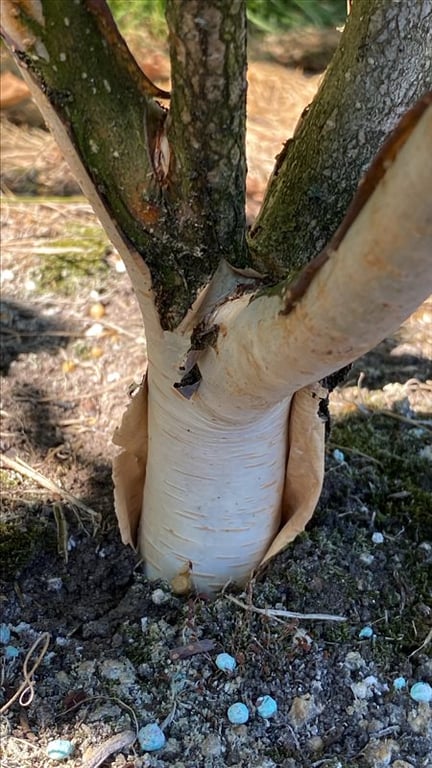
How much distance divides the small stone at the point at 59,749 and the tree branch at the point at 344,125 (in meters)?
0.67

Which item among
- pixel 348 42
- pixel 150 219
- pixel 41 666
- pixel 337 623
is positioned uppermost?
pixel 348 42

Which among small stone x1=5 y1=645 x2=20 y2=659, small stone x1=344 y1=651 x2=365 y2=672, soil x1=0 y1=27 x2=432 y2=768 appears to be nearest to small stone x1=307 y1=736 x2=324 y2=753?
soil x1=0 y1=27 x2=432 y2=768

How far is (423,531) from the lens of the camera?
1.44 metres

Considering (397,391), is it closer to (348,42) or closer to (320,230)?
(320,230)

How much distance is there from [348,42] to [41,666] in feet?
3.09

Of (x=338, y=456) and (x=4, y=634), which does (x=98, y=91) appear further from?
(x=338, y=456)

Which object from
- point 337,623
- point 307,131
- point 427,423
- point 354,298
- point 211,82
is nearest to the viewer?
point 354,298

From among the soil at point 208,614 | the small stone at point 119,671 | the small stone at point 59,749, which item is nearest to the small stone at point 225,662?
the soil at point 208,614

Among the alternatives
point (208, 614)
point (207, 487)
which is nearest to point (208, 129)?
point (207, 487)

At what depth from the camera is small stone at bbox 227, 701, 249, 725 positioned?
1102 mm

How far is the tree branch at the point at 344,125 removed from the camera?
100cm

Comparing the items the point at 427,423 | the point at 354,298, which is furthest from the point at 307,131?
the point at 427,423

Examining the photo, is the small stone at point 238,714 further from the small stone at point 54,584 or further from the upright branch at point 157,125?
the upright branch at point 157,125

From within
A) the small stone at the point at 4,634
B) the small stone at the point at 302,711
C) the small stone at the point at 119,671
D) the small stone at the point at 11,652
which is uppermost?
the small stone at the point at 302,711
